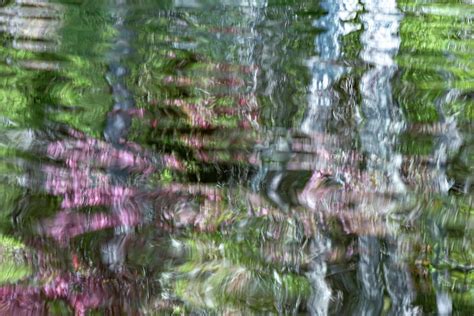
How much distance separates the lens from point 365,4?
2848 mm

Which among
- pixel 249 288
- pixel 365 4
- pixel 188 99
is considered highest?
pixel 365 4

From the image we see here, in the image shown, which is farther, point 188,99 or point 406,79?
point 406,79

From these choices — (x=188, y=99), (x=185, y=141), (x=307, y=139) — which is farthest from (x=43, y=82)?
(x=307, y=139)

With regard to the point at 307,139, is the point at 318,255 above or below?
below

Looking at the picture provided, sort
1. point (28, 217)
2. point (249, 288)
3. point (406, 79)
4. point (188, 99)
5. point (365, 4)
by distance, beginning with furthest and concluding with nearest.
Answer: point (365, 4)
point (406, 79)
point (188, 99)
point (28, 217)
point (249, 288)

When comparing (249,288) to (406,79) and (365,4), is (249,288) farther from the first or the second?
(365,4)

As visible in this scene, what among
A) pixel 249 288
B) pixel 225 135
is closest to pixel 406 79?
pixel 225 135

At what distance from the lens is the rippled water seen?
1.15 metres

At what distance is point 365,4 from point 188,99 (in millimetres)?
1388

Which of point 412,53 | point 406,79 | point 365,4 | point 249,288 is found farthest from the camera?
point 365,4

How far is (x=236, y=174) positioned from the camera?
1.48m

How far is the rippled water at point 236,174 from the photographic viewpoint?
45.4 inches

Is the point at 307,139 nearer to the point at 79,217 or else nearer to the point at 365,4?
the point at 79,217

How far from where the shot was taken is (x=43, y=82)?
1.93 m
